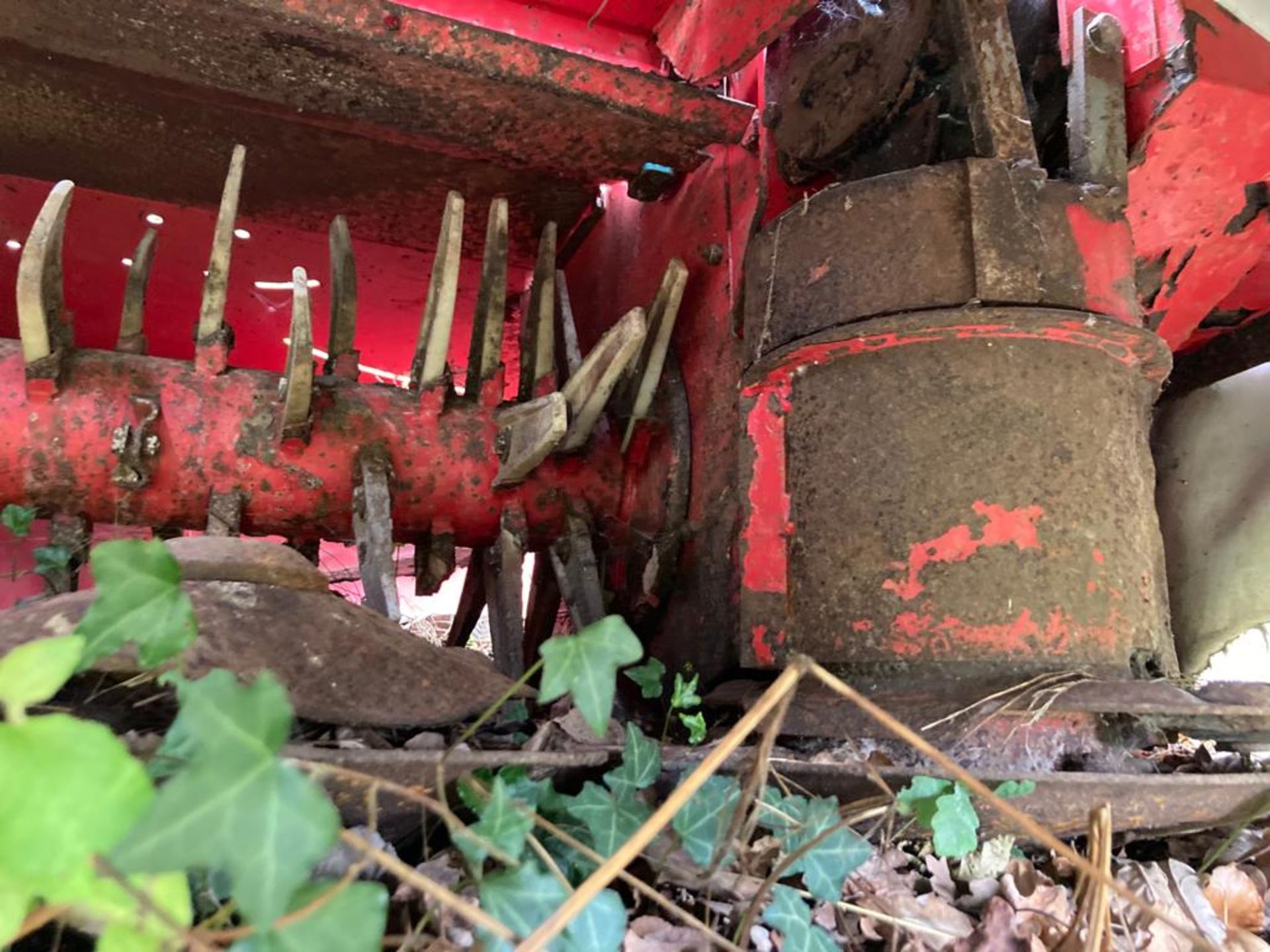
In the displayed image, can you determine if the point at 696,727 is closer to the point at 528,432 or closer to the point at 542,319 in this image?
the point at 528,432

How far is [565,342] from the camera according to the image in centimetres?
250

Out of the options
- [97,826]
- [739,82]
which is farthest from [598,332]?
[97,826]

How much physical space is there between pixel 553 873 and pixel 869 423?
103 cm

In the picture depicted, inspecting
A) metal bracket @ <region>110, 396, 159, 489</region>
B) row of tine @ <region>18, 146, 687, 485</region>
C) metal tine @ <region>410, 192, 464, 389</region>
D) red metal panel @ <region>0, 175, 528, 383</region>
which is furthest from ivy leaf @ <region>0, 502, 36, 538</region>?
red metal panel @ <region>0, 175, 528, 383</region>

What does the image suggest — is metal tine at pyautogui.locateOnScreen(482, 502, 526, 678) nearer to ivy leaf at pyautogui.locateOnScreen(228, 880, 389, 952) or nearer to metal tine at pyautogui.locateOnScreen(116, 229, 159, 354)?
metal tine at pyautogui.locateOnScreen(116, 229, 159, 354)

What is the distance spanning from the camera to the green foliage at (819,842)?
93cm

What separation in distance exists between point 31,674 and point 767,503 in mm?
1321

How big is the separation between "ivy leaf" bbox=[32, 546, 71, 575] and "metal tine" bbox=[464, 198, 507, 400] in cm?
92

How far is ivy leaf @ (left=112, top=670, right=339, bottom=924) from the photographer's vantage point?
432 millimetres

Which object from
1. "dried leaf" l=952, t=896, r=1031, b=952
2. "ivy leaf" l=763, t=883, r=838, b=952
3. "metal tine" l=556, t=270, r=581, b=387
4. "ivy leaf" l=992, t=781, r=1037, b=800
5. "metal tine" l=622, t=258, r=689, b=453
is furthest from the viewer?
"metal tine" l=556, t=270, r=581, b=387

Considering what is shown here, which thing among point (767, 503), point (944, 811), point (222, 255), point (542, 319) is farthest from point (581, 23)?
point (944, 811)

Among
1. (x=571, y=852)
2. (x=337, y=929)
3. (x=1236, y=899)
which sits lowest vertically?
(x=1236, y=899)

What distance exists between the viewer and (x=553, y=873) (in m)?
0.74

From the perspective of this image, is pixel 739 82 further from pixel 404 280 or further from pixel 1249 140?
pixel 404 280
